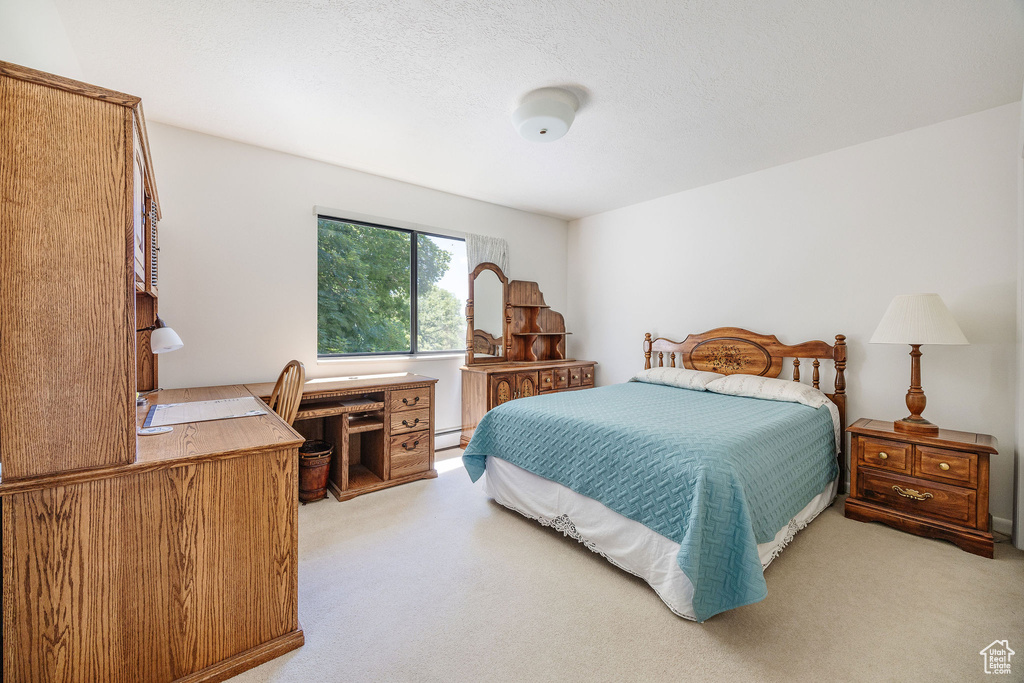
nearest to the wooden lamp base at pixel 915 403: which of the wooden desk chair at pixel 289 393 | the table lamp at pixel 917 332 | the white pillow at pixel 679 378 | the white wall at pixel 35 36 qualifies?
the table lamp at pixel 917 332

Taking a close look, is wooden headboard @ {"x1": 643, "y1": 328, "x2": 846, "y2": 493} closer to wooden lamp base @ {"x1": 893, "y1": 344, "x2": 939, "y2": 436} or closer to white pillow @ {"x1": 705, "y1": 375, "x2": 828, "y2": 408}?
white pillow @ {"x1": 705, "y1": 375, "x2": 828, "y2": 408}

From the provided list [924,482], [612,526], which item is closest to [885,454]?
[924,482]

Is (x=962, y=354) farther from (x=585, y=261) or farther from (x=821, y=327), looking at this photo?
(x=585, y=261)

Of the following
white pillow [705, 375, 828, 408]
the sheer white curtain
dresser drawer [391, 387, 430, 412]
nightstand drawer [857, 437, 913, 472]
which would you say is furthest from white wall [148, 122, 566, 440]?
nightstand drawer [857, 437, 913, 472]

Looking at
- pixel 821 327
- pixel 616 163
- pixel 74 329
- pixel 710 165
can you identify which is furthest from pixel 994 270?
pixel 74 329

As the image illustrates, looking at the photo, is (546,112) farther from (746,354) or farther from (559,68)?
(746,354)

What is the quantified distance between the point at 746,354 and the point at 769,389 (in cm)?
66

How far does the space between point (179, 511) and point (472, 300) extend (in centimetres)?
322

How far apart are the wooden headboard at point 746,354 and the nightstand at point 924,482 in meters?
0.49

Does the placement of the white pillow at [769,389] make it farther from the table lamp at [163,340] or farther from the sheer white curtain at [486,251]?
the table lamp at [163,340]

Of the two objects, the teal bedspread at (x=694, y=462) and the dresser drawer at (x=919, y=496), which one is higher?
the teal bedspread at (x=694, y=462)

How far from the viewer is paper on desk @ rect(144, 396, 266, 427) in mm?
1914

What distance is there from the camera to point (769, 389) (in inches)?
123

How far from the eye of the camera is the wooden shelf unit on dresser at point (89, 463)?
118 cm
